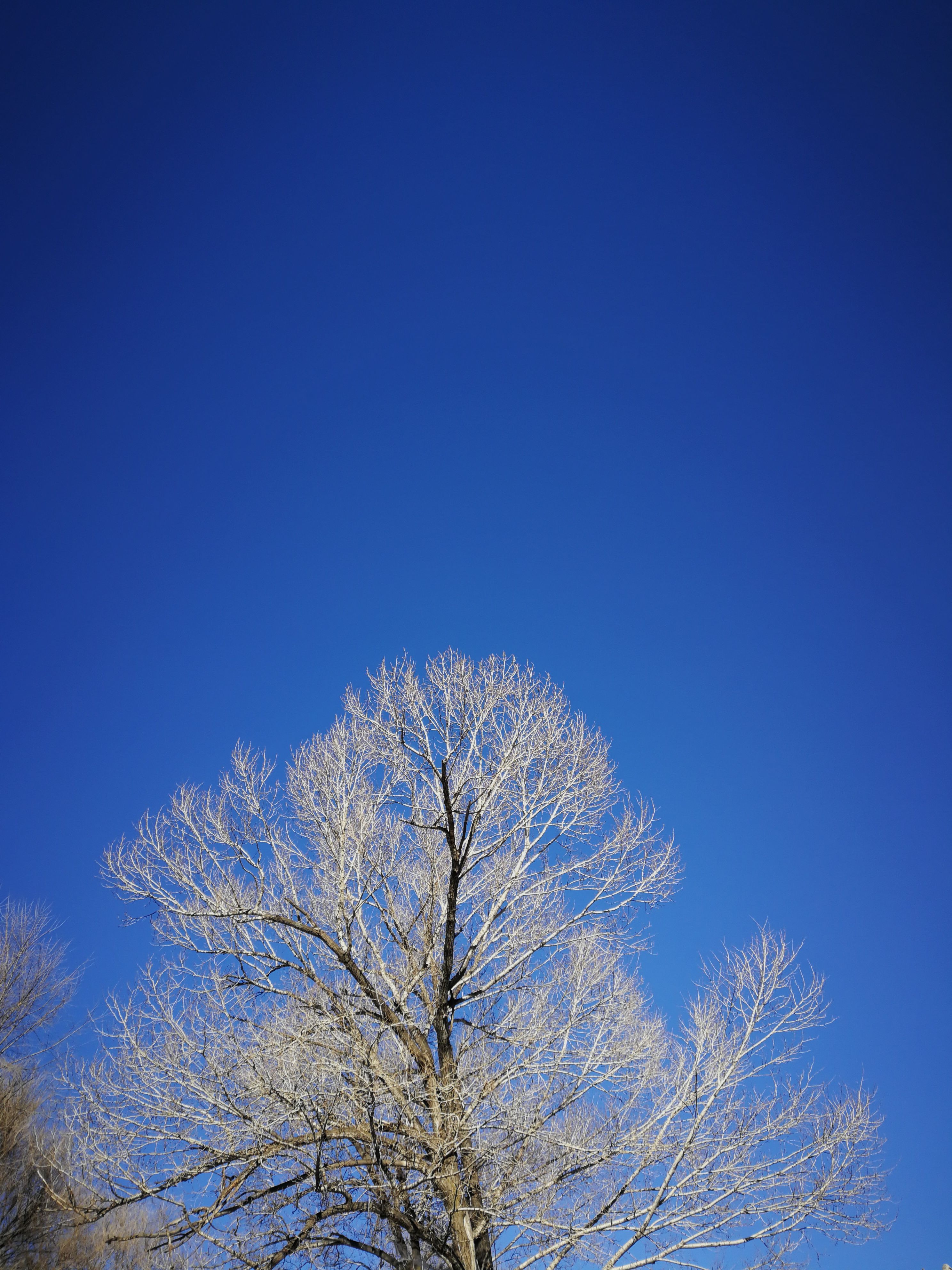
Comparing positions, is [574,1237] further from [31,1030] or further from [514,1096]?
[31,1030]

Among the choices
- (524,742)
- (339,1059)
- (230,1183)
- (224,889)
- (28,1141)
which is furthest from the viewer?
(28,1141)

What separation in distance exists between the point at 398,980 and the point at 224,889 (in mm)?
2180

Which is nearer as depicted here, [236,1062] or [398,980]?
[236,1062]

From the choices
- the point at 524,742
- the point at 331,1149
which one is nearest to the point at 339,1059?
the point at 331,1149

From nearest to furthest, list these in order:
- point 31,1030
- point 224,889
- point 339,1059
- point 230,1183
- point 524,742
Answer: point 230,1183 < point 339,1059 < point 224,889 < point 524,742 < point 31,1030

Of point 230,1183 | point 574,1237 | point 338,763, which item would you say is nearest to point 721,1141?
point 574,1237

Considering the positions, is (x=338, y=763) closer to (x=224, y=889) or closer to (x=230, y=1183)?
(x=224, y=889)

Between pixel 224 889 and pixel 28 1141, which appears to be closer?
pixel 224 889

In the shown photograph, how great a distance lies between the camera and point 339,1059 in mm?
7789

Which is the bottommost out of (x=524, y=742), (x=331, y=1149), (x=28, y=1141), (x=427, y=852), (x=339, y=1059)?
(x=28, y=1141)

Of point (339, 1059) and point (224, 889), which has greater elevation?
point (224, 889)

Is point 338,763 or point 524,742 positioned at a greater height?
point 524,742

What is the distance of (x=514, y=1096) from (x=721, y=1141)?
193 centimetres

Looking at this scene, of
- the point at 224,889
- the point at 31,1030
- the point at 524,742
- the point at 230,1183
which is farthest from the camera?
the point at 31,1030
